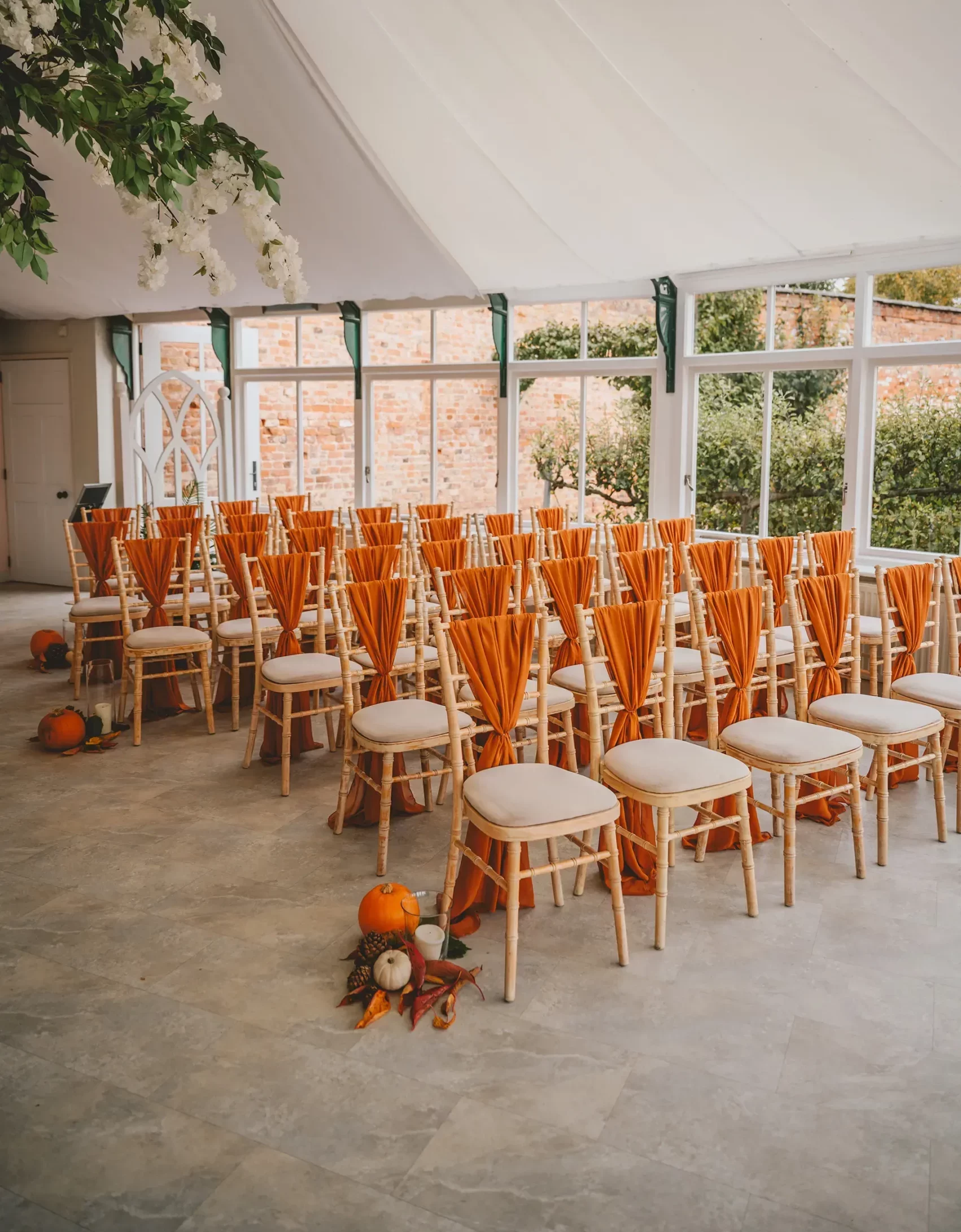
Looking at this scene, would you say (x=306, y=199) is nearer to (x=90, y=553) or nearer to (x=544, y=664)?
(x=90, y=553)

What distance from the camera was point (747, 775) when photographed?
3574 mm

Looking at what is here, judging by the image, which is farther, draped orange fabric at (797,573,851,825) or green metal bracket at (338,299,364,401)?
green metal bracket at (338,299,364,401)

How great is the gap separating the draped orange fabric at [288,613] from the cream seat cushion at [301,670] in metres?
0.16

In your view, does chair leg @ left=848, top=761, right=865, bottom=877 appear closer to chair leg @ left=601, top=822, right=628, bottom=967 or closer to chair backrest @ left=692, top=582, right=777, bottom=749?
chair backrest @ left=692, top=582, right=777, bottom=749

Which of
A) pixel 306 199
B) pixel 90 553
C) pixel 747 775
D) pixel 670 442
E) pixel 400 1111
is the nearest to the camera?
pixel 400 1111

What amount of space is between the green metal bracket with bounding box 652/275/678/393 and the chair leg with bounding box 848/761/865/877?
492 cm

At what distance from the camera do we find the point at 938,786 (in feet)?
14.4

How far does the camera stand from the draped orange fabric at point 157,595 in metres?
6.34

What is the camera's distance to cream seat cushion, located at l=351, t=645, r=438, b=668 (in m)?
5.00

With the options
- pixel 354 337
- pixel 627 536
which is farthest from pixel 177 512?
pixel 627 536

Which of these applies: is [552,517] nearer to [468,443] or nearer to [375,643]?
[468,443]

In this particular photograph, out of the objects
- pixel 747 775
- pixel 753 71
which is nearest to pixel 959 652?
pixel 747 775

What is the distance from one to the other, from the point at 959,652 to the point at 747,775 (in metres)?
2.21

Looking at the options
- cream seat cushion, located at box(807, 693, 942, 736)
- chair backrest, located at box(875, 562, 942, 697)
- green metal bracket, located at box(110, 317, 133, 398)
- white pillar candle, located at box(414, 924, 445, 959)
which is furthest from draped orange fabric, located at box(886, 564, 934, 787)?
green metal bracket, located at box(110, 317, 133, 398)
